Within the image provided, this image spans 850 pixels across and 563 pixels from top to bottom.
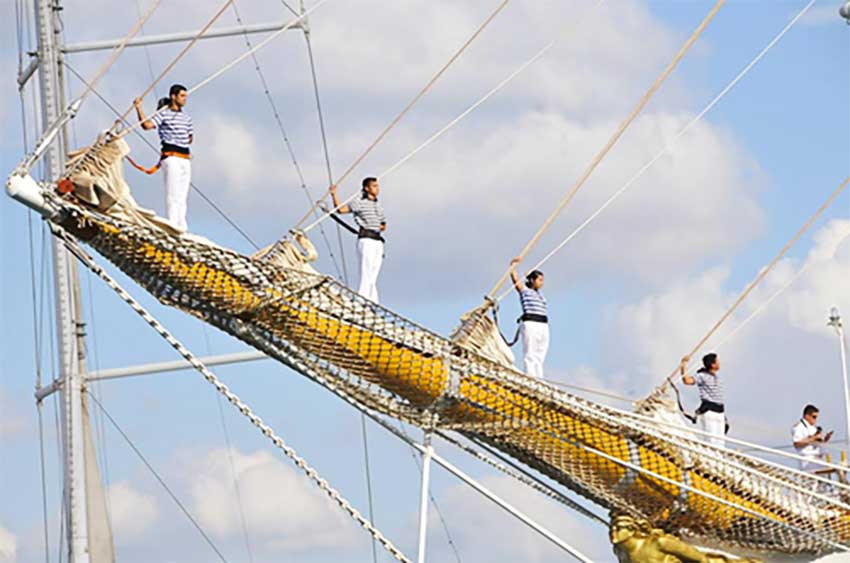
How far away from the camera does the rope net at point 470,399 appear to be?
21047 millimetres

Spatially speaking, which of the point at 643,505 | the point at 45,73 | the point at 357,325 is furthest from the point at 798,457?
the point at 45,73

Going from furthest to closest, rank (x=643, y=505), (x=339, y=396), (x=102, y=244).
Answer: (x=643, y=505) < (x=339, y=396) < (x=102, y=244)

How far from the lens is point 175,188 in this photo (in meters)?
21.6

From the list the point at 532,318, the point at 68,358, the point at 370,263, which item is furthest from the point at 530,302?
the point at 68,358

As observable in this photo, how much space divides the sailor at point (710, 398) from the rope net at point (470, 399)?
1550mm

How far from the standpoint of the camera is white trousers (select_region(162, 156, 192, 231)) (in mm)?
21609

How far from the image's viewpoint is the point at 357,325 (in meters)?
21.6

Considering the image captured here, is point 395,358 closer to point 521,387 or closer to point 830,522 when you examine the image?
point 521,387

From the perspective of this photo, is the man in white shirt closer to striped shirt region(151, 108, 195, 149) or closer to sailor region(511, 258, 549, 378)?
sailor region(511, 258, 549, 378)

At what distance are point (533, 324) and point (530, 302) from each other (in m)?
0.25

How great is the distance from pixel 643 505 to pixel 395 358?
352 cm

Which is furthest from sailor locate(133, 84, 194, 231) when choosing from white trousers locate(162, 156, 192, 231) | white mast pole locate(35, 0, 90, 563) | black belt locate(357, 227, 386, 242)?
white mast pole locate(35, 0, 90, 563)

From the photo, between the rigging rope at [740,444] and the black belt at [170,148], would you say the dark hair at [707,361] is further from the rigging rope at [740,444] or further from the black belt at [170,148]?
the black belt at [170,148]

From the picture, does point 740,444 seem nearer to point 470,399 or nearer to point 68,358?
point 470,399
